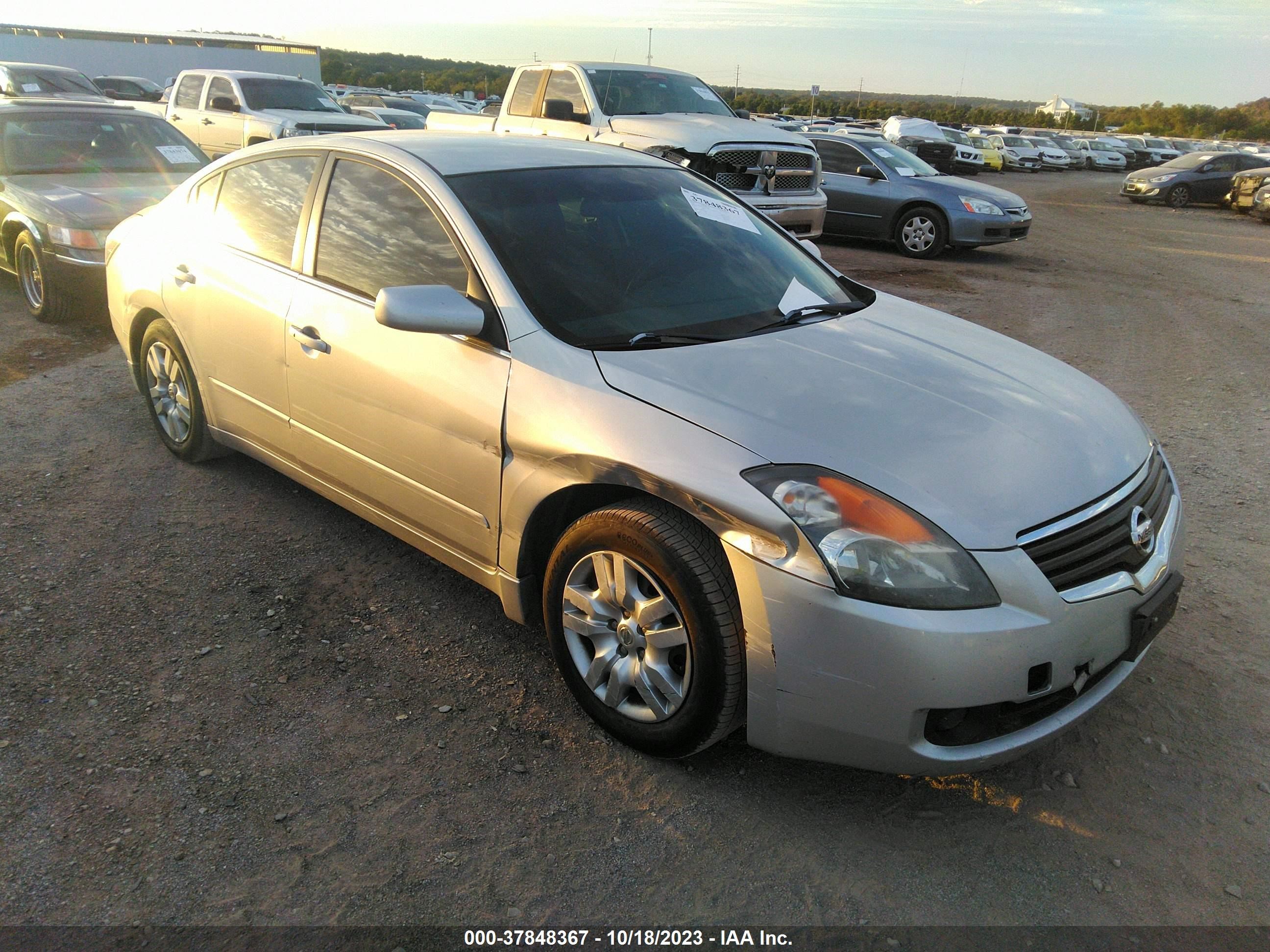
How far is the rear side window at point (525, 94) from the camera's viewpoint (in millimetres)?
11086

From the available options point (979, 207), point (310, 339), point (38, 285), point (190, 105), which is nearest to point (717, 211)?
point (310, 339)

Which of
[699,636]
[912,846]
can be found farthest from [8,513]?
[912,846]

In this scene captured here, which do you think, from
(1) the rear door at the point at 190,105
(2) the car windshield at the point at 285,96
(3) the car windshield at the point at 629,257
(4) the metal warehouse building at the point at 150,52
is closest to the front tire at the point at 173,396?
(3) the car windshield at the point at 629,257

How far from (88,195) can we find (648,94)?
20.0ft

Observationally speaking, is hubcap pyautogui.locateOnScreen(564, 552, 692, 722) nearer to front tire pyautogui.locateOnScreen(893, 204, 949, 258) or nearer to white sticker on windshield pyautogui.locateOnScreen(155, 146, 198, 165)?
white sticker on windshield pyautogui.locateOnScreen(155, 146, 198, 165)

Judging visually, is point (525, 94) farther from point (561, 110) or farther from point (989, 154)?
point (989, 154)

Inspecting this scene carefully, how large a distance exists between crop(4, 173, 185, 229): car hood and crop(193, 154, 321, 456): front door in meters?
3.30

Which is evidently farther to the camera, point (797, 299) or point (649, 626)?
point (797, 299)

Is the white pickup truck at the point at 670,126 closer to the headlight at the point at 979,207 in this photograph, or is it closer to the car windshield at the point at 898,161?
the car windshield at the point at 898,161

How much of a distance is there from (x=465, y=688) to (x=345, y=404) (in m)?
1.11

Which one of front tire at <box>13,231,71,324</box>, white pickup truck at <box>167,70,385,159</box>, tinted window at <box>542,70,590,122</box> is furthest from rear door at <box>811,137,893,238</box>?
front tire at <box>13,231,71,324</box>

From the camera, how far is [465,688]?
3.08 m

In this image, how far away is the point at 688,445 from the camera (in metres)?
2.46

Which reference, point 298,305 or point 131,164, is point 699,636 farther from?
point 131,164
